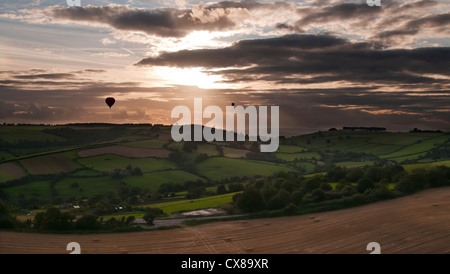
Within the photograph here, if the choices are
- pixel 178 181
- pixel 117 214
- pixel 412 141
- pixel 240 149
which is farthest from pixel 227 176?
pixel 412 141

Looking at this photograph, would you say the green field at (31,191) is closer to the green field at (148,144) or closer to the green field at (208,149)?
the green field at (148,144)

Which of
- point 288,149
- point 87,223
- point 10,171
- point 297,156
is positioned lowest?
point 87,223

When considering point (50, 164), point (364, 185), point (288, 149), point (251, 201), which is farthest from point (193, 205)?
point (288, 149)

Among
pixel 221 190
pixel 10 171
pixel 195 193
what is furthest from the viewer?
pixel 10 171

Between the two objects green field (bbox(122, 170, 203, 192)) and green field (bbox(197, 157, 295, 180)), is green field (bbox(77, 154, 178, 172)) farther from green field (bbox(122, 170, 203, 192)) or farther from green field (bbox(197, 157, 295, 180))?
green field (bbox(197, 157, 295, 180))

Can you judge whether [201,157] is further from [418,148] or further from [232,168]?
[418,148]

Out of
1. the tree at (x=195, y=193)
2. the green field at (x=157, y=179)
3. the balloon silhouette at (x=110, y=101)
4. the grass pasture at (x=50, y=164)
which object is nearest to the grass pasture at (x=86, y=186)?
the green field at (x=157, y=179)

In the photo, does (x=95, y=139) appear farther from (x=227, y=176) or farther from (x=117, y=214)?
(x=117, y=214)
